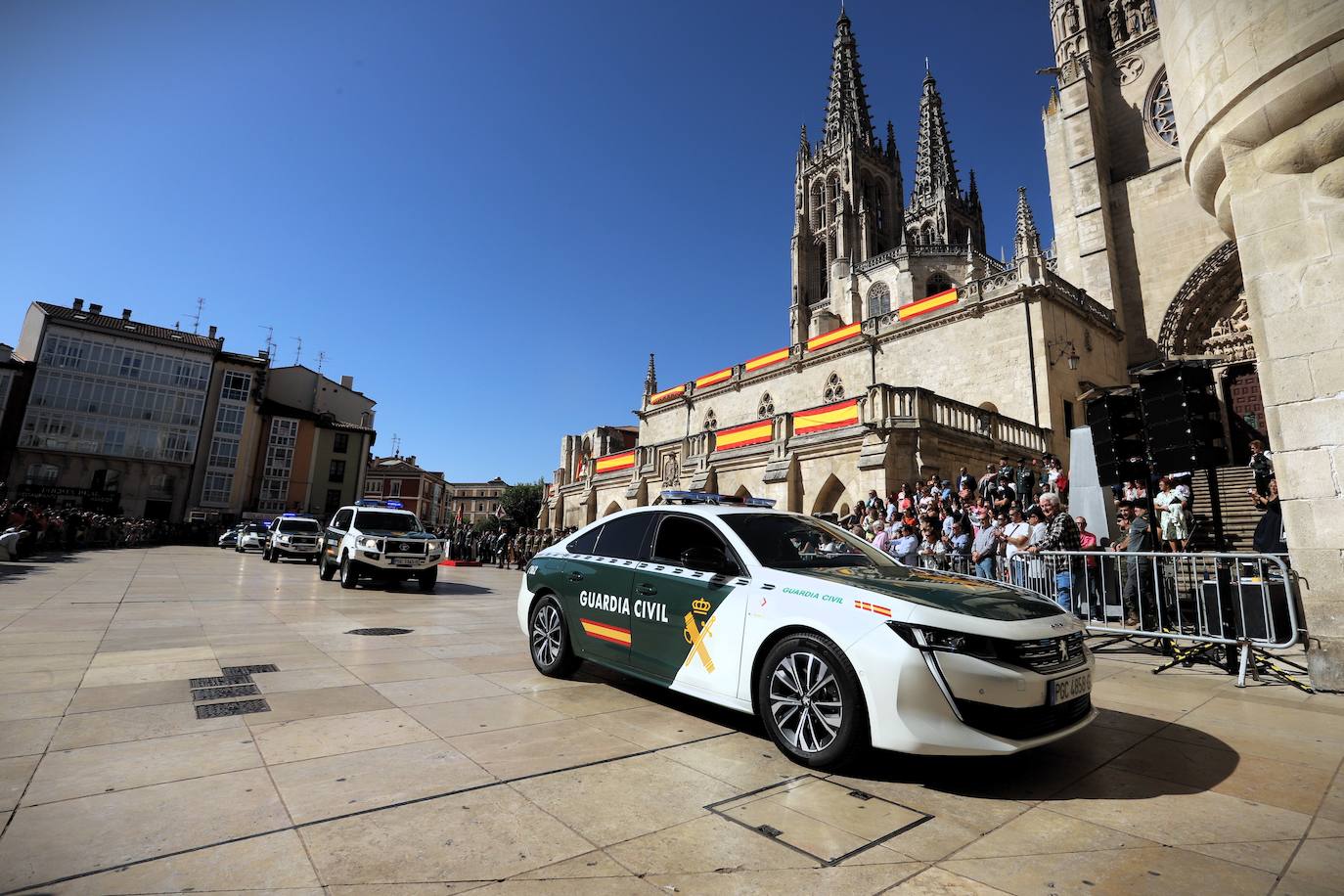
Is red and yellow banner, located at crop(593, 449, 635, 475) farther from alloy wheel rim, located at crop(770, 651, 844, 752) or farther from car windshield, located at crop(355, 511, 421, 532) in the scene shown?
alloy wheel rim, located at crop(770, 651, 844, 752)

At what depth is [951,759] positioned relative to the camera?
3639 millimetres

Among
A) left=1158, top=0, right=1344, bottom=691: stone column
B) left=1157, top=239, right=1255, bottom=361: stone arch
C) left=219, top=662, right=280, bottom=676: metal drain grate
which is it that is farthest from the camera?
left=1157, top=239, right=1255, bottom=361: stone arch

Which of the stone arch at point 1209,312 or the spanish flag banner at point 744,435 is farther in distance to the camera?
the stone arch at point 1209,312

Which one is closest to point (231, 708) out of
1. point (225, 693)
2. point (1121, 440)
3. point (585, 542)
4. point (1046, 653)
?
point (225, 693)

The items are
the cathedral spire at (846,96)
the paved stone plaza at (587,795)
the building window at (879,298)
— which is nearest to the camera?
the paved stone plaza at (587,795)

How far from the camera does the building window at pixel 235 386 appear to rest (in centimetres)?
4788

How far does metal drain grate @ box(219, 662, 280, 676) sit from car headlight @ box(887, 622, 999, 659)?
17.4ft

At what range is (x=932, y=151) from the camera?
7056 cm

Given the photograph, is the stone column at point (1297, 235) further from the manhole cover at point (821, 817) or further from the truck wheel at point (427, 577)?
the truck wheel at point (427, 577)

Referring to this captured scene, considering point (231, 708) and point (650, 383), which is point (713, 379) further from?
point (231, 708)

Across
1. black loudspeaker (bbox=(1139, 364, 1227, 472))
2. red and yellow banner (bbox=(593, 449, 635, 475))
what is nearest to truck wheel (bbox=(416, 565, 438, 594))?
black loudspeaker (bbox=(1139, 364, 1227, 472))

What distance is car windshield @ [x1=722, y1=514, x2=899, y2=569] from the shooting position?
4.08 meters

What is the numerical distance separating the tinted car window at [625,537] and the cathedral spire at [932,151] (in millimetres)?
74397

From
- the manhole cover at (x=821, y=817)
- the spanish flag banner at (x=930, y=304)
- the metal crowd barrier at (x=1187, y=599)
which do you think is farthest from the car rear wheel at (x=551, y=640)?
the spanish flag banner at (x=930, y=304)
